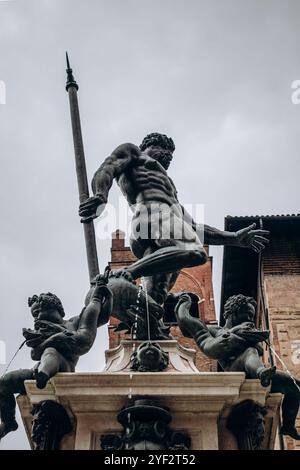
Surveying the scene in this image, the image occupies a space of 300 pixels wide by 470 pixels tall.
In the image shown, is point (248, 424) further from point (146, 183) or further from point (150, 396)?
point (146, 183)

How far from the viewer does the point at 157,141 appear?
6641 millimetres

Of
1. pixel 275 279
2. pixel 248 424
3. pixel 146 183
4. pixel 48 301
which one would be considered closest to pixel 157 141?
pixel 146 183

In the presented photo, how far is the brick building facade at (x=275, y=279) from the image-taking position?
17344 millimetres

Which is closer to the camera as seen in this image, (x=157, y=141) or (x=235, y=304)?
(x=235, y=304)

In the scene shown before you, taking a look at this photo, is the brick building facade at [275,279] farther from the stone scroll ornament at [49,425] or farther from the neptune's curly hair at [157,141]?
the stone scroll ornament at [49,425]

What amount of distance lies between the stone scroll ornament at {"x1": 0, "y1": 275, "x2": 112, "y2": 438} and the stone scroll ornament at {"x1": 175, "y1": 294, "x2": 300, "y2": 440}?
2.45 feet

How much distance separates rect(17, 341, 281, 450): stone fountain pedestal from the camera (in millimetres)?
4590

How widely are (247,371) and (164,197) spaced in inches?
73.8

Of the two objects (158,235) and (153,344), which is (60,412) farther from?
(158,235)

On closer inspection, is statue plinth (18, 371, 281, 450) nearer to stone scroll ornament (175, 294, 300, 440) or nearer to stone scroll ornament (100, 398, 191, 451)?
stone scroll ornament (100, 398, 191, 451)

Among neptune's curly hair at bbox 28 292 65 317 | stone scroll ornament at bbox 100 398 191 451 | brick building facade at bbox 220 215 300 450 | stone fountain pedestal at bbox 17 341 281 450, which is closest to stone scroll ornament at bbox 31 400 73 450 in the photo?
stone fountain pedestal at bbox 17 341 281 450

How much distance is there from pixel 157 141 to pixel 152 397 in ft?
8.89

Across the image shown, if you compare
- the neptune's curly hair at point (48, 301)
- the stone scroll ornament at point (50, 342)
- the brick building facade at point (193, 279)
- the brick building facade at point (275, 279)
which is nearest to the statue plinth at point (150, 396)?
the stone scroll ornament at point (50, 342)
